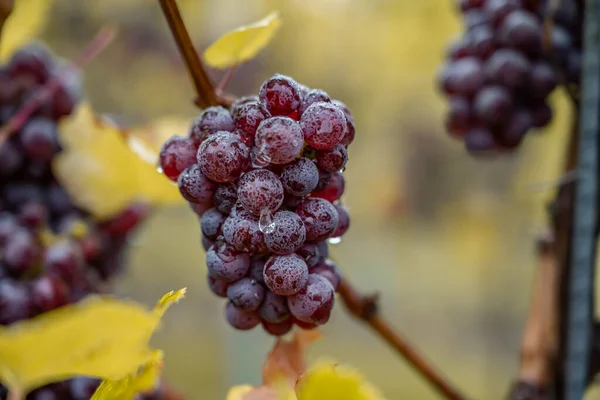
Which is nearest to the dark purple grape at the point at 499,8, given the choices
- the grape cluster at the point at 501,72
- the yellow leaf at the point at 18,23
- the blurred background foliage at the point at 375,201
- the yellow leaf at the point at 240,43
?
the grape cluster at the point at 501,72

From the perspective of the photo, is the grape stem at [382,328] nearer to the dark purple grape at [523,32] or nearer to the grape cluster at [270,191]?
the grape cluster at [270,191]

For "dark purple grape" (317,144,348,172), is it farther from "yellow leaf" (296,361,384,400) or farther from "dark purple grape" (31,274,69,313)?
"dark purple grape" (31,274,69,313)

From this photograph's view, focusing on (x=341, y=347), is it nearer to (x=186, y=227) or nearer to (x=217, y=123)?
(x=186, y=227)

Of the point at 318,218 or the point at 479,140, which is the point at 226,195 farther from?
the point at 479,140

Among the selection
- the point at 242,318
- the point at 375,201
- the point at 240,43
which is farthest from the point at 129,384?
the point at 375,201

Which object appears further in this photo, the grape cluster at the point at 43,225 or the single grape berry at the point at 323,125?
the grape cluster at the point at 43,225

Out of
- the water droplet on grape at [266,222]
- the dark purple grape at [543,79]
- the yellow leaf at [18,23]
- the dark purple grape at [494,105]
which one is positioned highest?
the yellow leaf at [18,23]
